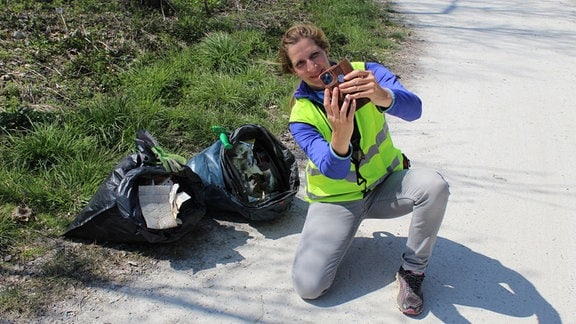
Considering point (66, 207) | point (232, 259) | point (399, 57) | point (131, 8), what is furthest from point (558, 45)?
point (66, 207)

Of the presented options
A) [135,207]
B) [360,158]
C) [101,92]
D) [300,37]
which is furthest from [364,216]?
[101,92]

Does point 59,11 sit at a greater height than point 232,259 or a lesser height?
greater

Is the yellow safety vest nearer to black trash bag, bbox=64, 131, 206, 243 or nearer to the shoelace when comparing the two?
the shoelace

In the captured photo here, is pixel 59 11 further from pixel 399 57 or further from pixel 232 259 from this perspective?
pixel 232 259

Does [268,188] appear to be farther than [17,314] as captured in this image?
Yes

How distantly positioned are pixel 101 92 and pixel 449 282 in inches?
130

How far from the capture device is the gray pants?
101 inches

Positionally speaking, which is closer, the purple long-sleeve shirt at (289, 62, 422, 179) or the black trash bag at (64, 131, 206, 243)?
the purple long-sleeve shirt at (289, 62, 422, 179)

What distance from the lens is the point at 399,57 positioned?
6383 mm

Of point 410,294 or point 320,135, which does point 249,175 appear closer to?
point 320,135

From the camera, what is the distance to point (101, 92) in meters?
4.62

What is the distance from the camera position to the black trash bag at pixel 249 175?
3180 mm

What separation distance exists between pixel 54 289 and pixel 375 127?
1.79 m

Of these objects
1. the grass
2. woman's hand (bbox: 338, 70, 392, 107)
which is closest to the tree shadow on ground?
woman's hand (bbox: 338, 70, 392, 107)
